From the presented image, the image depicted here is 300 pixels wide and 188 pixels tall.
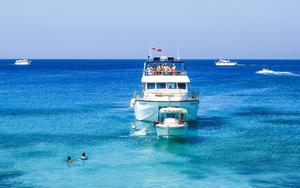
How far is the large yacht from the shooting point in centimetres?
5712

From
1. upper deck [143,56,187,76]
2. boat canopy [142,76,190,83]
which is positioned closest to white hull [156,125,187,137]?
boat canopy [142,76,190,83]

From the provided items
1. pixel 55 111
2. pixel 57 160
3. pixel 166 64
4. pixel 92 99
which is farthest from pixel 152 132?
pixel 92 99

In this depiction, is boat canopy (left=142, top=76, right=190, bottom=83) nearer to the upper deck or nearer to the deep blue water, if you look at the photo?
the upper deck

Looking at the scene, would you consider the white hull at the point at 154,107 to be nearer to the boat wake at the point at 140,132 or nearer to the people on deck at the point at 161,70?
the boat wake at the point at 140,132

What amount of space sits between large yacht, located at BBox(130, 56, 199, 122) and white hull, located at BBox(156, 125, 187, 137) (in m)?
6.18

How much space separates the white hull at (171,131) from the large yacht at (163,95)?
6.18m

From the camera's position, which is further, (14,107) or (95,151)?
(14,107)

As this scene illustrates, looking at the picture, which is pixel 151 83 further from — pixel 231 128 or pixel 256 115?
pixel 256 115

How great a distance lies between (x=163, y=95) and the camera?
5875 centimetres

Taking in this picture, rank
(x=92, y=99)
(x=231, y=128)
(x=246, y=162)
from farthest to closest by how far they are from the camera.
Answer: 1. (x=92, y=99)
2. (x=231, y=128)
3. (x=246, y=162)

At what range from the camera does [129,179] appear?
3622cm

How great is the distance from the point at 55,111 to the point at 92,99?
2047cm

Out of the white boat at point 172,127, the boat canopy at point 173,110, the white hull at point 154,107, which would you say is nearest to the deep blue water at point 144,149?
the white boat at point 172,127

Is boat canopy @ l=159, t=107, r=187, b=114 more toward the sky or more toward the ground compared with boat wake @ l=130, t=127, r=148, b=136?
more toward the sky
